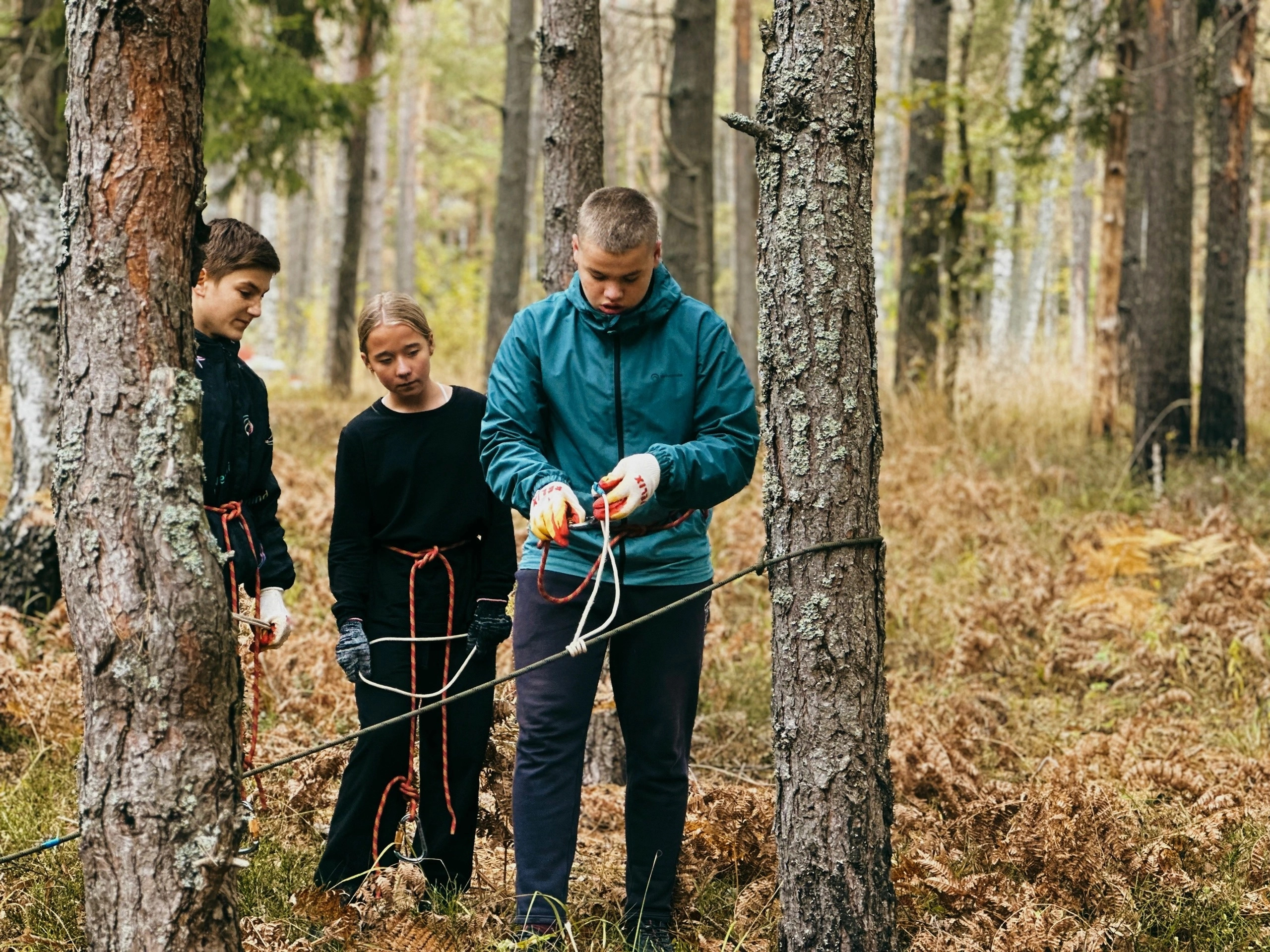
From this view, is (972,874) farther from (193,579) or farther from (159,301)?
(159,301)

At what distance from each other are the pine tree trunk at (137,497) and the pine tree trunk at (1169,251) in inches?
343

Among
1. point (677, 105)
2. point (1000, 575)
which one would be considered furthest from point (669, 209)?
point (1000, 575)

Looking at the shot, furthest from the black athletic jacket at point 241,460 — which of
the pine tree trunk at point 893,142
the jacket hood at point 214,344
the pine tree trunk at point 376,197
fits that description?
the pine tree trunk at point 893,142

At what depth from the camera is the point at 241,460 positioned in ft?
10.3

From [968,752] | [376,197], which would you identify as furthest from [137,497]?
[376,197]

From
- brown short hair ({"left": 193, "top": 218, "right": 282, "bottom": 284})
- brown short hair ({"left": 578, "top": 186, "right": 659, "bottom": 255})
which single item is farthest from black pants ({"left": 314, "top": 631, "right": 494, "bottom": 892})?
brown short hair ({"left": 578, "top": 186, "right": 659, "bottom": 255})

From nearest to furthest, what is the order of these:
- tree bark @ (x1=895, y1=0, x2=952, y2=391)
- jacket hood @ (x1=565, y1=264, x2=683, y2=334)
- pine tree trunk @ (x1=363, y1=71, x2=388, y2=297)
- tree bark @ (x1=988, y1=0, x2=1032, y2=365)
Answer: jacket hood @ (x1=565, y1=264, x2=683, y2=334) → tree bark @ (x1=895, y1=0, x2=952, y2=391) → pine tree trunk @ (x1=363, y1=71, x2=388, y2=297) → tree bark @ (x1=988, y1=0, x2=1032, y2=365)

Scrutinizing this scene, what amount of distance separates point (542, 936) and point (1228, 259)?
906cm

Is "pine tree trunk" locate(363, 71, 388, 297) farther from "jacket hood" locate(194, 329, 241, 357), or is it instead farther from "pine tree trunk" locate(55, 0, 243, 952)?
"pine tree trunk" locate(55, 0, 243, 952)

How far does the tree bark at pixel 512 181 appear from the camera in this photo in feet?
42.2

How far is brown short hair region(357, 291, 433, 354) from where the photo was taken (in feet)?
10.5

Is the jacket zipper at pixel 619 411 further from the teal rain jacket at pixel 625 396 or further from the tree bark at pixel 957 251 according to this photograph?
the tree bark at pixel 957 251

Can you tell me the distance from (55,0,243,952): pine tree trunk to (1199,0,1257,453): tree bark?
939 centimetres

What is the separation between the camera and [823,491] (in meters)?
2.76
